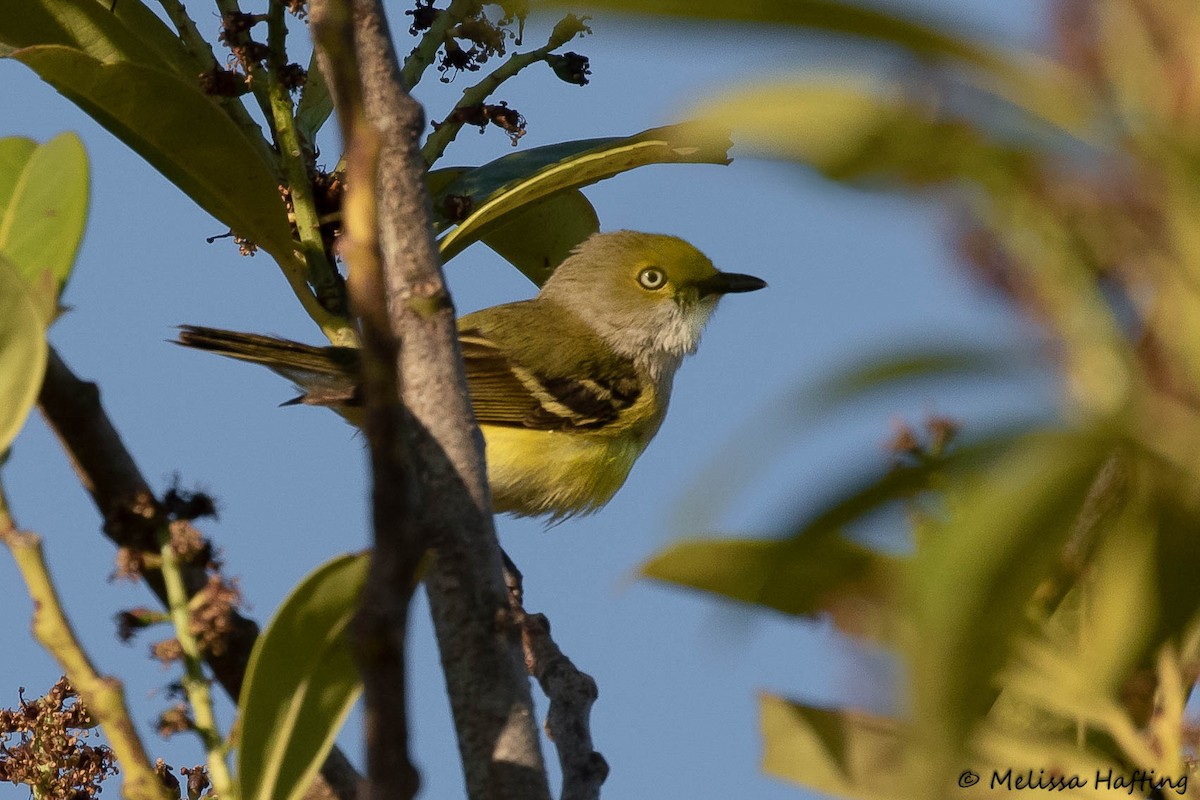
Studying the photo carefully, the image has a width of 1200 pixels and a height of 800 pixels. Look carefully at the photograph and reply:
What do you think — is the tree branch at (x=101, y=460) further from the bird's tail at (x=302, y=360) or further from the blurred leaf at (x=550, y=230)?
the bird's tail at (x=302, y=360)

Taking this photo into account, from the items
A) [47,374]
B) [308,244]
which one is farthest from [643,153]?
[47,374]

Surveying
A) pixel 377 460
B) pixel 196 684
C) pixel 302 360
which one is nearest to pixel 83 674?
pixel 196 684

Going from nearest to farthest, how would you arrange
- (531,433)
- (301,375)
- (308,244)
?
(308,244) < (301,375) < (531,433)

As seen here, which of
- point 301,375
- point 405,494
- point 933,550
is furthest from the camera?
point 301,375

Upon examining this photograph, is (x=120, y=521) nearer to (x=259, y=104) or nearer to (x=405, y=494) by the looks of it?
(x=405, y=494)

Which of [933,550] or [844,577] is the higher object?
[844,577]

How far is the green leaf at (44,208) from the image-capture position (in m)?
1.82

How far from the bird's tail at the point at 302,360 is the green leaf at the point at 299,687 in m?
3.19

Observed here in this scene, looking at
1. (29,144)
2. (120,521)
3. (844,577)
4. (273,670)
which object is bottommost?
(844,577)

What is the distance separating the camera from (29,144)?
2033 millimetres

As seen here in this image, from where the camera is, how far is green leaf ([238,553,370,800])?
1625 mm

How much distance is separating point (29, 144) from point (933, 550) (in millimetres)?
1669

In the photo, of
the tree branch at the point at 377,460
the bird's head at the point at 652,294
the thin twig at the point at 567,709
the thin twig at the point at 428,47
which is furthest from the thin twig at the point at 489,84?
the bird's head at the point at 652,294

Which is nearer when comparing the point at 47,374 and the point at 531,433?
the point at 47,374
